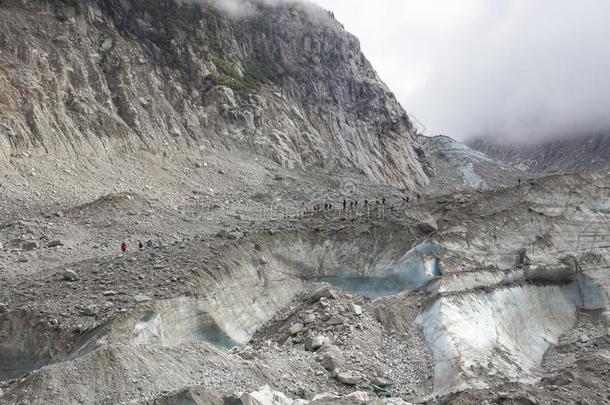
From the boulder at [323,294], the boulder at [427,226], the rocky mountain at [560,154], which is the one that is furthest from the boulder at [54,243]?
the rocky mountain at [560,154]

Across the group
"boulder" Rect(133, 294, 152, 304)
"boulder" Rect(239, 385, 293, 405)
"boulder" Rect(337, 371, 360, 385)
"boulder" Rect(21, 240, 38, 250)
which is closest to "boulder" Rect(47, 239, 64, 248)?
"boulder" Rect(21, 240, 38, 250)

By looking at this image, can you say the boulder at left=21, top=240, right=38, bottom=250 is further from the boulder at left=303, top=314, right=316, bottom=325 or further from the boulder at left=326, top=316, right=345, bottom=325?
the boulder at left=326, top=316, right=345, bottom=325

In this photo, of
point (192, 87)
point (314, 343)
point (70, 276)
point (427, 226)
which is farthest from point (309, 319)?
point (192, 87)

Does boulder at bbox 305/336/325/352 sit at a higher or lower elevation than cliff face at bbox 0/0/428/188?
lower

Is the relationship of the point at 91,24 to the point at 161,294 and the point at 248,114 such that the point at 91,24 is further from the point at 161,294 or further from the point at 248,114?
the point at 161,294

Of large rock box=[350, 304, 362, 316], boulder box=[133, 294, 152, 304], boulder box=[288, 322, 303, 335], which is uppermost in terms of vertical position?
boulder box=[133, 294, 152, 304]

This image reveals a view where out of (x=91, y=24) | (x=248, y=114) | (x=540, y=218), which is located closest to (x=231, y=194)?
(x=248, y=114)

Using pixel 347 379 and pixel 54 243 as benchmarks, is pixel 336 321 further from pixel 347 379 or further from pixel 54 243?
pixel 54 243
